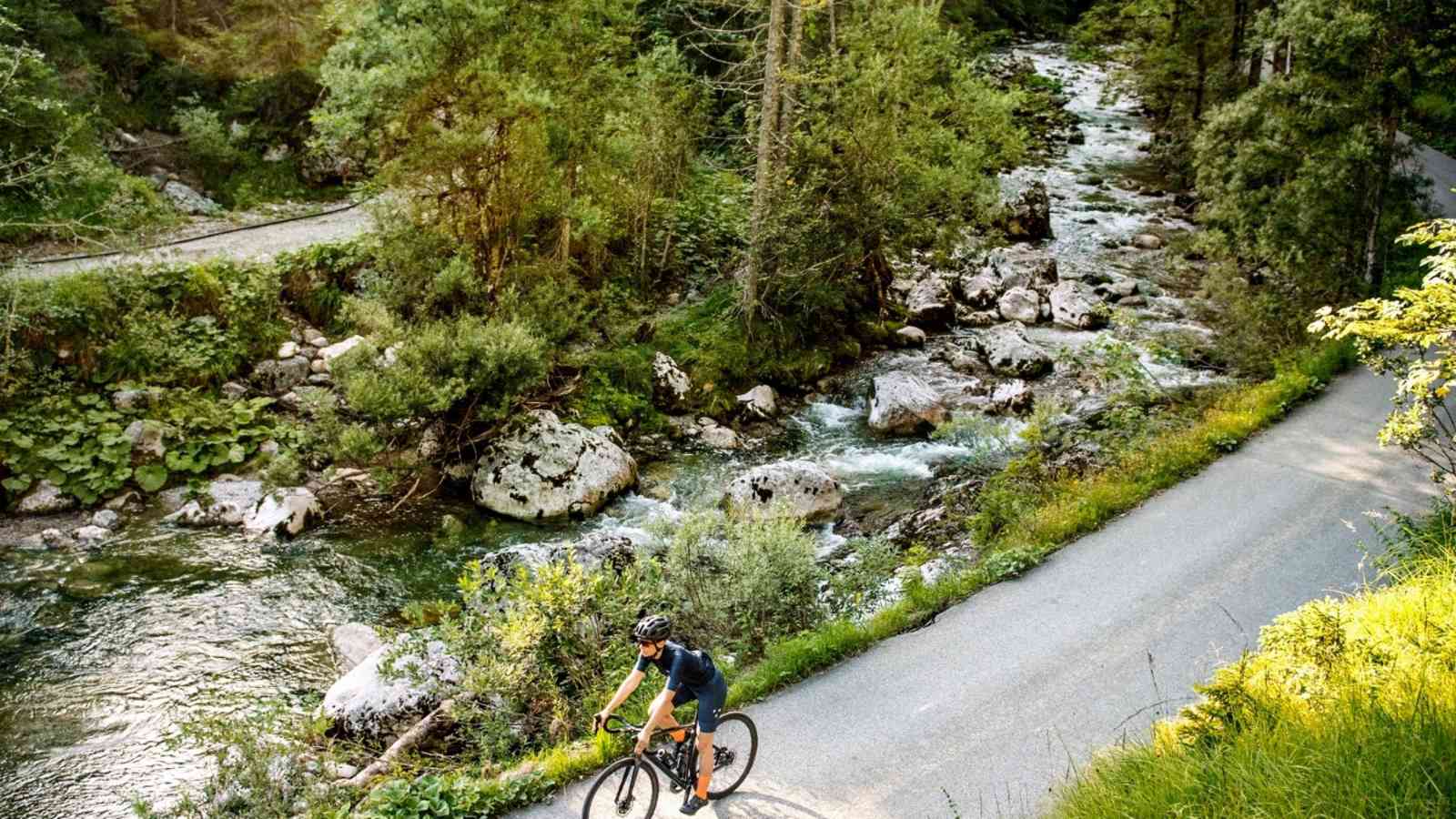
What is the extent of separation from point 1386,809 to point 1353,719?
2.80ft

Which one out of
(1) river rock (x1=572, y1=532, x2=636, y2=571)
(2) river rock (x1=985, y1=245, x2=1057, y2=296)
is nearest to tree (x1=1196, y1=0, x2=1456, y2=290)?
(2) river rock (x1=985, y1=245, x2=1057, y2=296)

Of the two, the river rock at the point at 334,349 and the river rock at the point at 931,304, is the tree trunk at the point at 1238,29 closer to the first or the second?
the river rock at the point at 931,304

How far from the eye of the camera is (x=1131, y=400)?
658 inches

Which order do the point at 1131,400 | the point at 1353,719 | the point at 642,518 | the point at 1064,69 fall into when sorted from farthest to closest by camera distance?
the point at 1064,69
the point at 1131,400
the point at 642,518
the point at 1353,719

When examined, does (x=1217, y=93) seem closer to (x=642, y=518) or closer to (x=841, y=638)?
(x=642, y=518)

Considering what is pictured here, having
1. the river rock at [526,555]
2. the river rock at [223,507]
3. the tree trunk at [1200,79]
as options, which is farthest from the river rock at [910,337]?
the tree trunk at [1200,79]

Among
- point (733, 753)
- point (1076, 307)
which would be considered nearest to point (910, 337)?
point (1076, 307)

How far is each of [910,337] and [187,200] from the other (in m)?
18.1

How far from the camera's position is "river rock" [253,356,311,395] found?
16984mm

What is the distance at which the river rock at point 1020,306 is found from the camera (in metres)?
22.4

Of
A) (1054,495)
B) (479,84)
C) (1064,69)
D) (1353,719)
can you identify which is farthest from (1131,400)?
(1064,69)

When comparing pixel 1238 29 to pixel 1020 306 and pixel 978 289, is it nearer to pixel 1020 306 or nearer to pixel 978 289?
pixel 978 289

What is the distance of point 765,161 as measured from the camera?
18.4m

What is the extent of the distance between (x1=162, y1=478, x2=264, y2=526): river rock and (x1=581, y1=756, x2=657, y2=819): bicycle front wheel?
963cm
